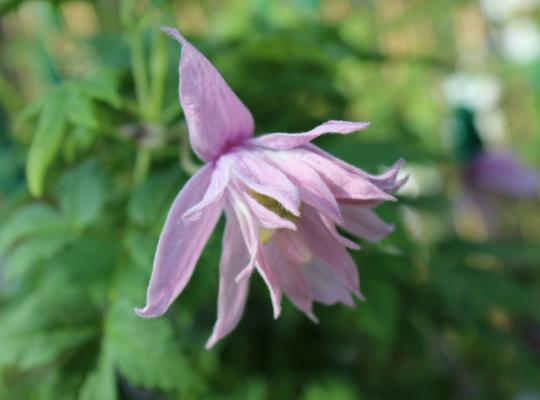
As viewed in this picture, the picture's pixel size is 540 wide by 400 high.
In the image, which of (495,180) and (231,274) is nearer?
(231,274)

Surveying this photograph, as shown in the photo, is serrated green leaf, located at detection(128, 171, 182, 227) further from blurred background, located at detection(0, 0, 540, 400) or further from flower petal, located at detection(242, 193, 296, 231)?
flower petal, located at detection(242, 193, 296, 231)

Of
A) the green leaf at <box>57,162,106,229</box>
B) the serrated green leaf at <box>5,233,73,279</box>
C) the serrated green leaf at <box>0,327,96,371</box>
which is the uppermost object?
the green leaf at <box>57,162,106,229</box>

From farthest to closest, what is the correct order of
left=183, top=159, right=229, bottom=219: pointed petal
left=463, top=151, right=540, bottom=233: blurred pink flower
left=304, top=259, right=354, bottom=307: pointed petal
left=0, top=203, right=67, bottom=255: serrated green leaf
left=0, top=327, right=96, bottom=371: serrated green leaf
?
left=463, top=151, right=540, bottom=233: blurred pink flower, left=0, top=203, right=67, bottom=255: serrated green leaf, left=0, top=327, right=96, bottom=371: serrated green leaf, left=304, top=259, right=354, bottom=307: pointed petal, left=183, top=159, right=229, bottom=219: pointed petal

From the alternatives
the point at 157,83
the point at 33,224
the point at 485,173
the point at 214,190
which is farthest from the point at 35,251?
the point at 485,173

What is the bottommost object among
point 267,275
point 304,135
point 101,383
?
point 101,383

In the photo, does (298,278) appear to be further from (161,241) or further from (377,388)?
(377,388)

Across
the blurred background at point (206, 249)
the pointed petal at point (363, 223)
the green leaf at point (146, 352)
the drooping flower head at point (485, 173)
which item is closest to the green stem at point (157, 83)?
the blurred background at point (206, 249)

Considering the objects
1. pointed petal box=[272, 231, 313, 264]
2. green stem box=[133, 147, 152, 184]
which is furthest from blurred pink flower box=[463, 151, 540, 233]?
pointed petal box=[272, 231, 313, 264]

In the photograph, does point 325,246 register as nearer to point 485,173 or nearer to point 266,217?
point 266,217
